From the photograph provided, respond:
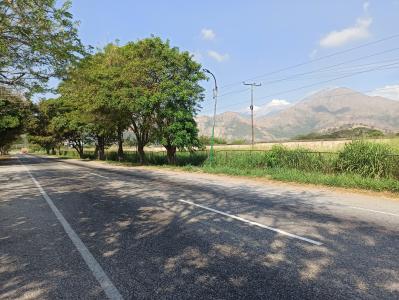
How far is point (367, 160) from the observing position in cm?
1614

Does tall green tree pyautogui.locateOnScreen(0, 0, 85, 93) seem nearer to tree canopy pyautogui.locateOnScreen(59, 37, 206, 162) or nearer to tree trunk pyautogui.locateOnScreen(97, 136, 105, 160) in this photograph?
tree canopy pyautogui.locateOnScreen(59, 37, 206, 162)

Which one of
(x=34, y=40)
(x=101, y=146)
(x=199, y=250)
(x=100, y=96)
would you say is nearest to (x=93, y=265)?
(x=199, y=250)

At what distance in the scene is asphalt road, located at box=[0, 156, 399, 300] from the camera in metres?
4.16

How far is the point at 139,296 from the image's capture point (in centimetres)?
396

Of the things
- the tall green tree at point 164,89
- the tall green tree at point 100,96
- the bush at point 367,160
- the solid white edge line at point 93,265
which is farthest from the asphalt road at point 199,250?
the tall green tree at point 100,96

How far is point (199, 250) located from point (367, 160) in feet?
43.0

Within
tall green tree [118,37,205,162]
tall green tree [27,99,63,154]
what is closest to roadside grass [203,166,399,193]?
tall green tree [118,37,205,162]

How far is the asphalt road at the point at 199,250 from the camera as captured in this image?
4.16m

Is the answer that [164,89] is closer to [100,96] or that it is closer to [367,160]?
[100,96]

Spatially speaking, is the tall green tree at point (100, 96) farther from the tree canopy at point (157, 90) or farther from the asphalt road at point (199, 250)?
the asphalt road at point (199, 250)

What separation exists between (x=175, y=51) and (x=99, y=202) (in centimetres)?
2162

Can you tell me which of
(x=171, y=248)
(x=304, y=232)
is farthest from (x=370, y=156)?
(x=171, y=248)

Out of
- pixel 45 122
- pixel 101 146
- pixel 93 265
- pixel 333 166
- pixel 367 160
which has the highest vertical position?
pixel 45 122

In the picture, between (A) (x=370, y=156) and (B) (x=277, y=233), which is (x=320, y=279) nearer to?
(B) (x=277, y=233)
